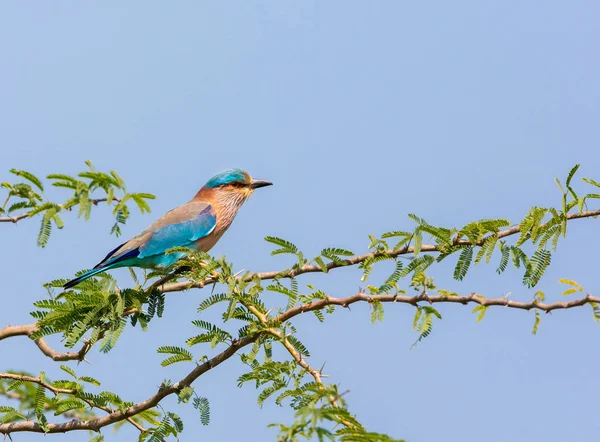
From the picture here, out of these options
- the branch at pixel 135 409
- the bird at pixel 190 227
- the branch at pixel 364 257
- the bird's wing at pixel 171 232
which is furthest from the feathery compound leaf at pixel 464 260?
the bird's wing at pixel 171 232

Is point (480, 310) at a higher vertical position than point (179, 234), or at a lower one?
lower

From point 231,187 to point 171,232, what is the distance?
1.41 metres

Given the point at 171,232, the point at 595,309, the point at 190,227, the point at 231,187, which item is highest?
the point at 231,187

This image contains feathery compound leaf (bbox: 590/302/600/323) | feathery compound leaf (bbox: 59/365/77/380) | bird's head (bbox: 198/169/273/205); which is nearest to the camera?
feathery compound leaf (bbox: 590/302/600/323)

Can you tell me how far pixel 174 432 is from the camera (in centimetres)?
577

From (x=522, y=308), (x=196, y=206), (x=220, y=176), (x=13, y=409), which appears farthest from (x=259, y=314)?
(x=220, y=176)

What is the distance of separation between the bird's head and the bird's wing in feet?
1.15

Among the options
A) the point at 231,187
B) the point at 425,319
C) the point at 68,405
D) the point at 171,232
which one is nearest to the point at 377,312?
the point at 425,319

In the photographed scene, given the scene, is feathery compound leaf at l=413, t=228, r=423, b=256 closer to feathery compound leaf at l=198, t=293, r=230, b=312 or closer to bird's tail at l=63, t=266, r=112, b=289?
feathery compound leaf at l=198, t=293, r=230, b=312

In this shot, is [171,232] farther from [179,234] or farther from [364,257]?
[364,257]

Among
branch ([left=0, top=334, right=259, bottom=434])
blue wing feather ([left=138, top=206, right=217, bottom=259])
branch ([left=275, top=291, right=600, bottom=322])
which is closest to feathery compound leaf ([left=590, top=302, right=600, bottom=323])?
branch ([left=275, top=291, right=600, bottom=322])

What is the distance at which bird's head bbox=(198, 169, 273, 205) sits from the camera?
8.84 metres

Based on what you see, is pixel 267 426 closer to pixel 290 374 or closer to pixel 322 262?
pixel 290 374

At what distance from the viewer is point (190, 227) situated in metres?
7.95
